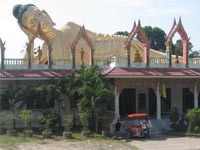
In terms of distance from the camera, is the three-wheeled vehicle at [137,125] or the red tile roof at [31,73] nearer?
the three-wheeled vehicle at [137,125]

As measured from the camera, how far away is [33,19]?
102 feet

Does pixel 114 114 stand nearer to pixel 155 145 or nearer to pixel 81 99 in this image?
pixel 81 99

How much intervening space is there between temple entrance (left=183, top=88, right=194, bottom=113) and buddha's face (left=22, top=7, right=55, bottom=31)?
10579 millimetres

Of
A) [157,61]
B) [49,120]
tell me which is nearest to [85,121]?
[49,120]

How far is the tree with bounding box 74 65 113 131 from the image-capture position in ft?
72.1

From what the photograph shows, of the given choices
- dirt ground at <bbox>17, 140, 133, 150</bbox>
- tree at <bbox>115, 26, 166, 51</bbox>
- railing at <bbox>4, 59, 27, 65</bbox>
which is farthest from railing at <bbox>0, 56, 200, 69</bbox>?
tree at <bbox>115, 26, 166, 51</bbox>

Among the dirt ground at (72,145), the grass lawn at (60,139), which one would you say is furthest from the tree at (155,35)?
the dirt ground at (72,145)

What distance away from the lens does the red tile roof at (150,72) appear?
79.9 ft

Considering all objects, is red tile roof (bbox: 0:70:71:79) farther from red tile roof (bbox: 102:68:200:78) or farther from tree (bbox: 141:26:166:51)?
tree (bbox: 141:26:166:51)

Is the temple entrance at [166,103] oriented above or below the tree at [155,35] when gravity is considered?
below

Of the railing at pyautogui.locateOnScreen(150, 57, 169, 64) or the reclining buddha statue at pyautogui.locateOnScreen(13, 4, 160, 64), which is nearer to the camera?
the railing at pyautogui.locateOnScreen(150, 57, 169, 64)

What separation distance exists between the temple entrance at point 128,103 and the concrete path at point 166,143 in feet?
15.7

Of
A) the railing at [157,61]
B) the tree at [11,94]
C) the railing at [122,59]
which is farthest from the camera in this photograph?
the railing at [157,61]

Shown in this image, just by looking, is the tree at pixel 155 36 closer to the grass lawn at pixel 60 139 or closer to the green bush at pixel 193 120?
the green bush at pixel 193 120
